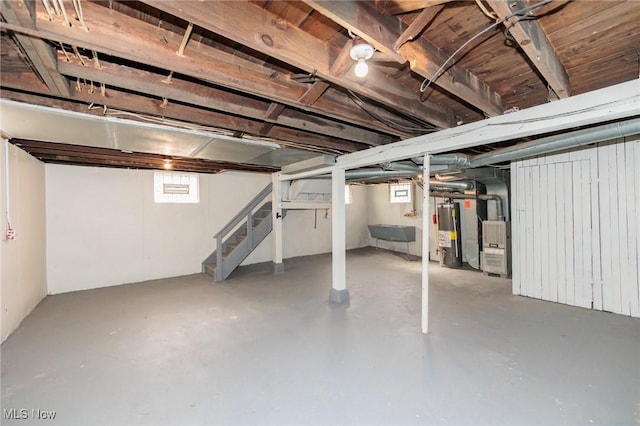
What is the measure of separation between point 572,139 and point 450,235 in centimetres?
390

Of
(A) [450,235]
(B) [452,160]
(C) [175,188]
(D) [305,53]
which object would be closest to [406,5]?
(D) [305,53]

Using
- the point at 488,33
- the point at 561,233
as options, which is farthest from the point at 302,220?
the point at 488,33

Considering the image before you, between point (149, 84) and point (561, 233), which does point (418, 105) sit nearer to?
point (149, 84)

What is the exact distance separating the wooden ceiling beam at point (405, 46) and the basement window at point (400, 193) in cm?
569

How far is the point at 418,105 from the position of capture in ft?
7.67

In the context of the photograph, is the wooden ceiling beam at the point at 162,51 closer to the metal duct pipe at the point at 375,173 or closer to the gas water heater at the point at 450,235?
the metal duct pipe at the point at 375,173

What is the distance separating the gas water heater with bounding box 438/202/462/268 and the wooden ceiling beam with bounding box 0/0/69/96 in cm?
621

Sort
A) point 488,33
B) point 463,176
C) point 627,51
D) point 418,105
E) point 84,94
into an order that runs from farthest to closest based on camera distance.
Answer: point 463,176, point 418,105, point 84,94, point 627,51, point 488,33

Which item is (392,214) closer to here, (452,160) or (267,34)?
(452,160)

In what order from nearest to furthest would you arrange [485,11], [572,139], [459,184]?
[485,11] → [572,139] → [459,184]

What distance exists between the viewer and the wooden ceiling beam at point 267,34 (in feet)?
3.83

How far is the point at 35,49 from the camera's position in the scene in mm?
1378

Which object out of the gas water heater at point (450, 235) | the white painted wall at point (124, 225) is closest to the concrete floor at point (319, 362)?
the white painted wall at point (124, 225)

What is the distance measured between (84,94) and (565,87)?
10.9ft
